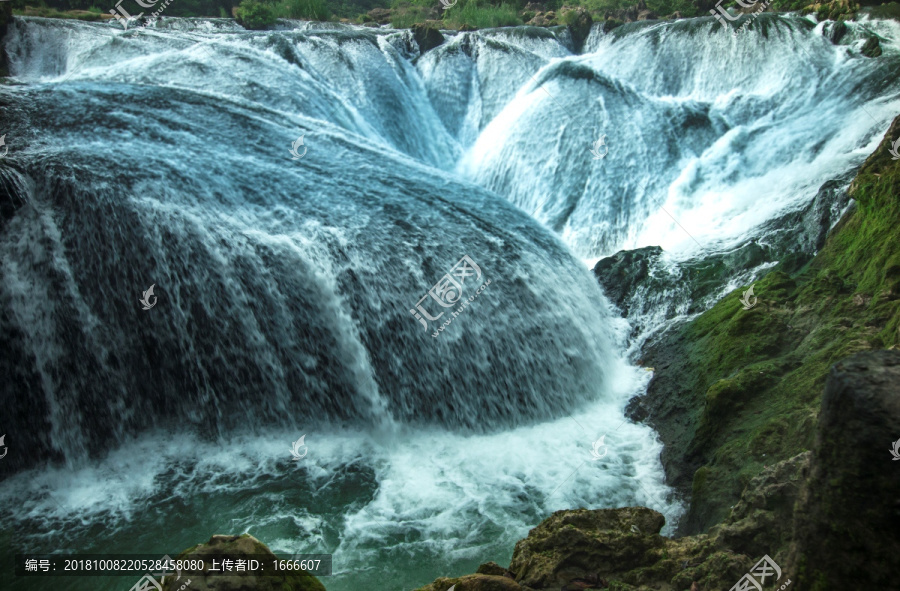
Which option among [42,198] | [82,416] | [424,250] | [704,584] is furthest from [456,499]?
[42,198]

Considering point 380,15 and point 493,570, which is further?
point 380,15

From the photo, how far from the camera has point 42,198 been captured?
5539mm

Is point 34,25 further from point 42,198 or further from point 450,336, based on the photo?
point 450,336

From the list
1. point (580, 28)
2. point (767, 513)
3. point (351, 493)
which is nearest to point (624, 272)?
point (351, 493)

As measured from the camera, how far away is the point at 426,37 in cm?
1503

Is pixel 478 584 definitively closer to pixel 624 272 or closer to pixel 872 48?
pixel 624 272

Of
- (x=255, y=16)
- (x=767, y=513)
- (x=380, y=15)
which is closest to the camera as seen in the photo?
(x=767, y=513)

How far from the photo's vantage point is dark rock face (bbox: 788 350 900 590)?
213 centimetres

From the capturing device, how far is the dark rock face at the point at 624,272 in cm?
820

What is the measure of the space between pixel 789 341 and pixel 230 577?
5023 millimetres

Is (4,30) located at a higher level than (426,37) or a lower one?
higher

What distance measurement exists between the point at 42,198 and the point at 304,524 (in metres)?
3.90

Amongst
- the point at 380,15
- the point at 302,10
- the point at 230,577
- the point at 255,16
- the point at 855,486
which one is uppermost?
the point at 380,15

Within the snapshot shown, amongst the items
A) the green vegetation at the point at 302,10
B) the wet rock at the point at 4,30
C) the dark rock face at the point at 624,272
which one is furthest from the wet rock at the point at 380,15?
the dark rock face at the point at 624,272
